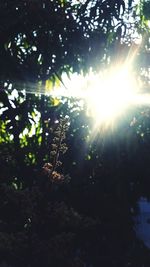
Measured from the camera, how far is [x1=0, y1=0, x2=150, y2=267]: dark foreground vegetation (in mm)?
4605

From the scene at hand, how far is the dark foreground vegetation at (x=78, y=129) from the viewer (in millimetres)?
4605

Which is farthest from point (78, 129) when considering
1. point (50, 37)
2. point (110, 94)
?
point (50, 37)

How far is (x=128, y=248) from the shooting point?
Answer: 4.64 meters

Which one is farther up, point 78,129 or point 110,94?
point 110,94

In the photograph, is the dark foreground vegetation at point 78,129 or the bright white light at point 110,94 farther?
the bright white light at point 110,94

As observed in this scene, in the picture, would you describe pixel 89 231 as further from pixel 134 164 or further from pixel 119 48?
pixel 119 48

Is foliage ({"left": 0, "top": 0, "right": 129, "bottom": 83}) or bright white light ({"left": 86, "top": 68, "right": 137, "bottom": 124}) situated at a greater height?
foliage ({"left": 0, "top": 0, "right": 129, "bottom": 83})

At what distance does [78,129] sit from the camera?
199 inches

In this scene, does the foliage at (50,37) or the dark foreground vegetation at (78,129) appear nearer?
the dark foreground vegetation at (78,129)

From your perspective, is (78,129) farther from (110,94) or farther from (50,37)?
(50,37)

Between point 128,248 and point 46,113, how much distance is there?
1.73 metres

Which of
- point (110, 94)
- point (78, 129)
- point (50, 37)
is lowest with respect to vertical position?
point (78, 129)

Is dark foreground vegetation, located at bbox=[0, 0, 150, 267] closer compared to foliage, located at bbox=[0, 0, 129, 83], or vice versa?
dark foreground vegetation, located at bbox=[0, 0, 150, 267]

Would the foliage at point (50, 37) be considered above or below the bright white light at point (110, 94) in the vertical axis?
above
